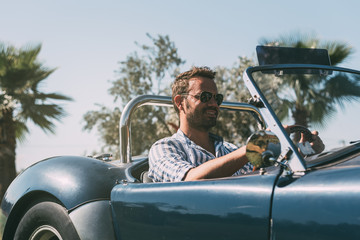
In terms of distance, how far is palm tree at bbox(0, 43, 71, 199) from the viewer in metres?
13.4

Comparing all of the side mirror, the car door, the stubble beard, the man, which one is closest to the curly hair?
the man

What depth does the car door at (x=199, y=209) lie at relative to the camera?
1.67m

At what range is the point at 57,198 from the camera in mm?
2598

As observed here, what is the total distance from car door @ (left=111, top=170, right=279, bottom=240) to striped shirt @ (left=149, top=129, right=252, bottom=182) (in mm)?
169

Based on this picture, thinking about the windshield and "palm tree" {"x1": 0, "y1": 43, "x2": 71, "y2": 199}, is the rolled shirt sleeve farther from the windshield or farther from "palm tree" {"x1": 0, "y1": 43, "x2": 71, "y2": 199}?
"palm tree" {"x1": 0, "y1": 43, "x2": 71, "y2": 199}

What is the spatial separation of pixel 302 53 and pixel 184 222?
1.18 m

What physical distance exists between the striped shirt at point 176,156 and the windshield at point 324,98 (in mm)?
538

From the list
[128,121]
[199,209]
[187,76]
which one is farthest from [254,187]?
[128,121]

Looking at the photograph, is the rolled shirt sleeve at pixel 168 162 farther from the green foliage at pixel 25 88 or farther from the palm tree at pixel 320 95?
the green foliage at pixel 25 88

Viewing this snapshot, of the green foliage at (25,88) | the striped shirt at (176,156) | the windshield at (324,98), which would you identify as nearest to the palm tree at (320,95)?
the windshield at (324,98)

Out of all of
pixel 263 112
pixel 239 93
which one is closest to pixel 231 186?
pixel 263 112

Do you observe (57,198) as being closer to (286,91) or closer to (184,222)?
(184,222)

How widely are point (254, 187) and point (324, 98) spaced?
93 centimetres

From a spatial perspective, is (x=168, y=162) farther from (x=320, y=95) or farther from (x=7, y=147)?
(x=7, y=147)
